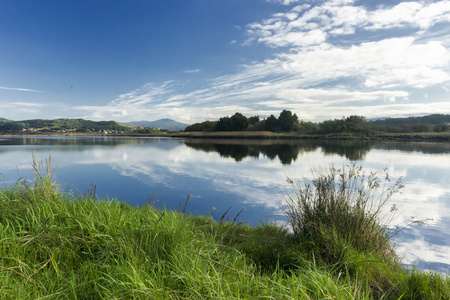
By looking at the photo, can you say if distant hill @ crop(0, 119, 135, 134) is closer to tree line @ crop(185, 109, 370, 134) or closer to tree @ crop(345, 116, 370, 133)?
tree line @ crop(185, 109, 370, 134)

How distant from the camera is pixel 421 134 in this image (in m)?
58.6

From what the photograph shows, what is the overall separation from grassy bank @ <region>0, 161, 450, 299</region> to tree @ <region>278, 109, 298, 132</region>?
76723 mm

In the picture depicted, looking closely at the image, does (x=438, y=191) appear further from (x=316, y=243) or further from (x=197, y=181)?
(x=197, y=181)

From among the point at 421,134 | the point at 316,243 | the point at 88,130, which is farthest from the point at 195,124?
the point at 316,243

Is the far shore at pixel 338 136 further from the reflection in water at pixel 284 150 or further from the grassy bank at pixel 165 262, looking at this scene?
the grassy bank at pixel 165 262

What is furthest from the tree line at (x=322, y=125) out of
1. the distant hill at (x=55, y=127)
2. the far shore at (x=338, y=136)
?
the distant hill at (x=55, y=127)

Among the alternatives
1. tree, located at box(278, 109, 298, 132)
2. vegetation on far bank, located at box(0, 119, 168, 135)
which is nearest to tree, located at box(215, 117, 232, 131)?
tree, located at box(278, 109, 298, 132)

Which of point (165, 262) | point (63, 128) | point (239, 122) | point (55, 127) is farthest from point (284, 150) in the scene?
point (55, 127)

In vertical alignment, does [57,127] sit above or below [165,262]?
above

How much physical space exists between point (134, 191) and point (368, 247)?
10015 mm

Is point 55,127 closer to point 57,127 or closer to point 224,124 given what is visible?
point 57,127

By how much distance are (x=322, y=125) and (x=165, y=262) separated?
3117 inches

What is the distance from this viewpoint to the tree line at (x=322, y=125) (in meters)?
66.7

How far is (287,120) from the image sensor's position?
7800 centimetres
